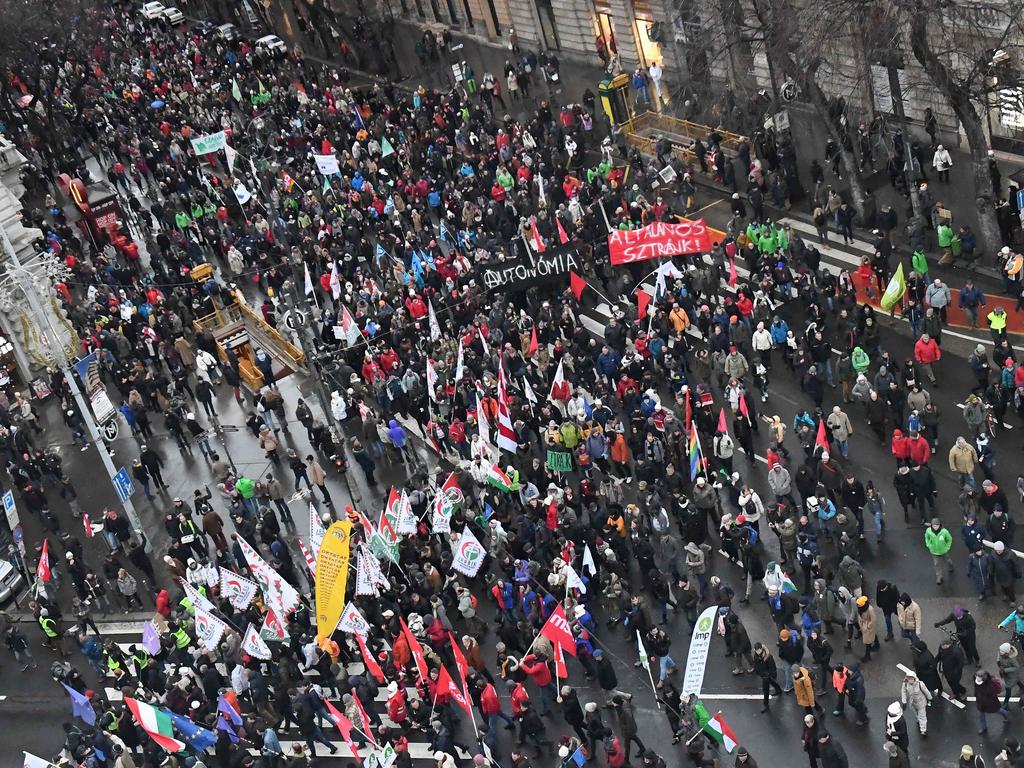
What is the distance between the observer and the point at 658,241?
38969 millimetres

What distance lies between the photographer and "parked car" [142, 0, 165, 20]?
89544mm

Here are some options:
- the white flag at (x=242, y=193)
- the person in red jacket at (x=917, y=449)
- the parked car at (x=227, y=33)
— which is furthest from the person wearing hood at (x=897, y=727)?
the parked car at (x=227, y=33)

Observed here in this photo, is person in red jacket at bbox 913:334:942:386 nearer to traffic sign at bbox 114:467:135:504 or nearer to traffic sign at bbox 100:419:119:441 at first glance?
traffic sign at bbox 114:467:135:504

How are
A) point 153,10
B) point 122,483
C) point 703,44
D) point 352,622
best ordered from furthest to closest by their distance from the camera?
point 153,10 → point 703,44 → point 122,483 → point 352,622

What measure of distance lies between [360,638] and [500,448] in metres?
6.95

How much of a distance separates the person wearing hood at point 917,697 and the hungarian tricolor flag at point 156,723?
41.9 ft

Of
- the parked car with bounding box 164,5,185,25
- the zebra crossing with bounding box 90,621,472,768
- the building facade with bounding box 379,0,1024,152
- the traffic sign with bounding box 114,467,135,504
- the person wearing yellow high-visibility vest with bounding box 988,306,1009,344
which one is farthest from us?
the parked car with bounding box 164,5,185,25

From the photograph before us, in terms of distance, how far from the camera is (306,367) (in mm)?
44969

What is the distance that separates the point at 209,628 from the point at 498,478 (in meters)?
6.53

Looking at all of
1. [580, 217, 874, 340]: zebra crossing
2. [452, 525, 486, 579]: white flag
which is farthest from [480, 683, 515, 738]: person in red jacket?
[580, 217, 874, 340]: zebra crossing

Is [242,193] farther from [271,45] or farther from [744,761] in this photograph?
[744,761]

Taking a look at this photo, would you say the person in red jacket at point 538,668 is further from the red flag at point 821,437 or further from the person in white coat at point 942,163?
the person in white coat at point 942,163

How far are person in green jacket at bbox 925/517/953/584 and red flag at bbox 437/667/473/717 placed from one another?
Result: 28.6 ft

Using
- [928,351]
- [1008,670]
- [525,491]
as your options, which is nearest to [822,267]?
[928,351]
